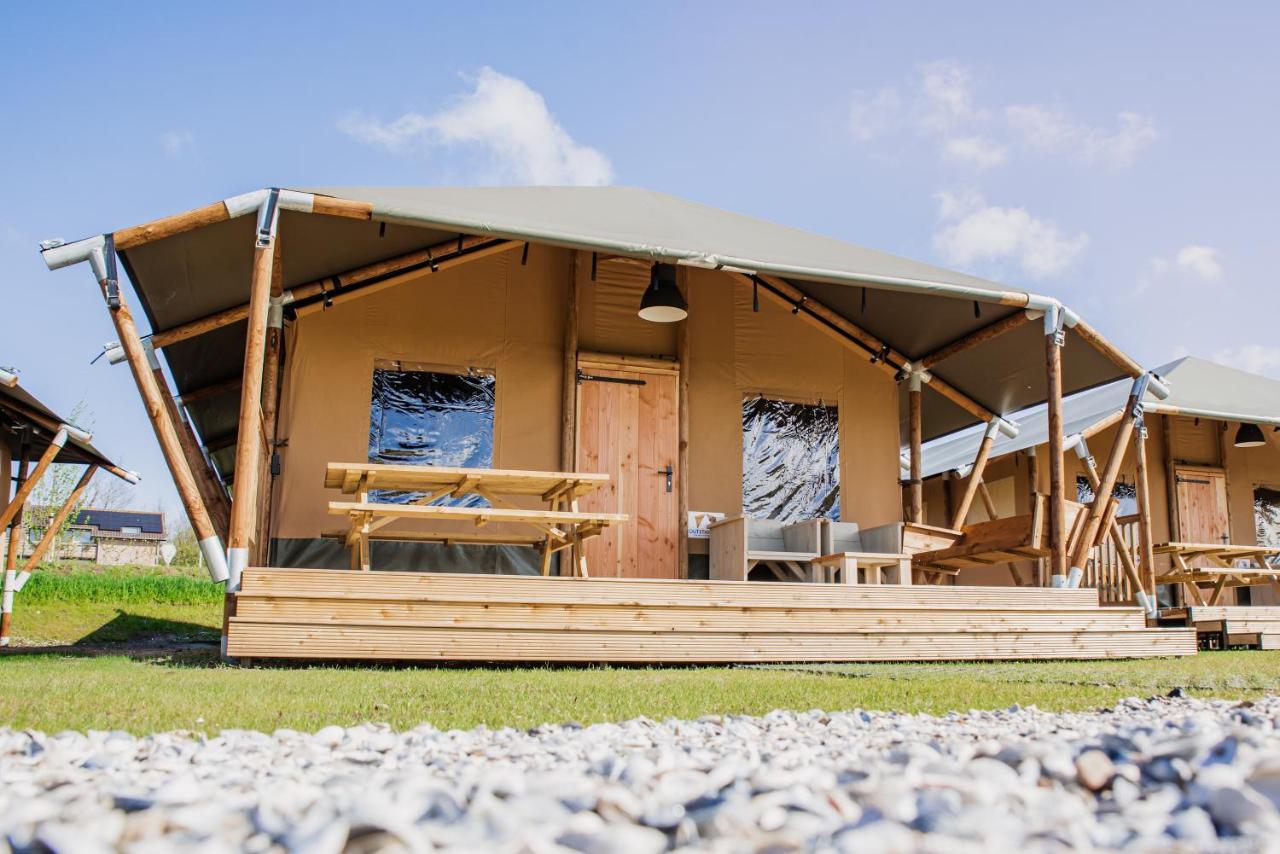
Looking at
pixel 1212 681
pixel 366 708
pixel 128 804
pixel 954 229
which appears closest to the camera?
pixel 128 804

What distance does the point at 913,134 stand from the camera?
23578 millimetres

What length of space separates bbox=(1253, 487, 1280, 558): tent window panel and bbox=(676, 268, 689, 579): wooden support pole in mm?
10246

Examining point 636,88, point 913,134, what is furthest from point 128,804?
point 913,134

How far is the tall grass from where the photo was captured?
16227 millimetres

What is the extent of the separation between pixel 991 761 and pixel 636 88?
14322 mm

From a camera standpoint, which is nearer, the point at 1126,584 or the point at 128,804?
the point at 128,804

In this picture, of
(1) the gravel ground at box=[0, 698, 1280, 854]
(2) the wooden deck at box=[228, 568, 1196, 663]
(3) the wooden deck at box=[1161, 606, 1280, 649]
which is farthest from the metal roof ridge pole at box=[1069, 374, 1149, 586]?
(1) the gravel ground at box=[0, 698, 1280, 854]

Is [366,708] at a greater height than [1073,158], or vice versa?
[1073,158]

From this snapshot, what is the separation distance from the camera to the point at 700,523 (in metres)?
8.95

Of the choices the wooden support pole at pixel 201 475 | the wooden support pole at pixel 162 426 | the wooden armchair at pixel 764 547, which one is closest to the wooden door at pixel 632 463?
the wooden armchair at pixel 764 547

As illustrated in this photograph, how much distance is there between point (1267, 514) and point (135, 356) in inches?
607

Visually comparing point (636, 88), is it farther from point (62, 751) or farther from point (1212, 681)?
point (62, 751)

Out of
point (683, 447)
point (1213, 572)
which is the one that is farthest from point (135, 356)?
point (1213, 572)

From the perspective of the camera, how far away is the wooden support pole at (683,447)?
8.78 metres
